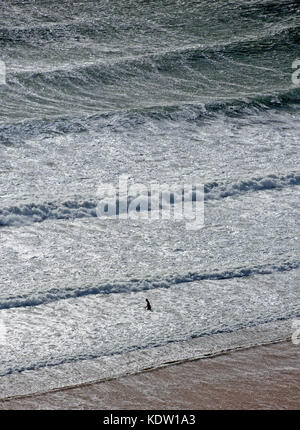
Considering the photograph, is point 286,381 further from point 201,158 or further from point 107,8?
point 107,8

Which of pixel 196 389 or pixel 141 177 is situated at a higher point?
pixel 141 177

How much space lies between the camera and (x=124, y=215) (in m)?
7.37

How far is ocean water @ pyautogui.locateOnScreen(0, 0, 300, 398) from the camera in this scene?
18.0 feet

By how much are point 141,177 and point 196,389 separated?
11.5 feet

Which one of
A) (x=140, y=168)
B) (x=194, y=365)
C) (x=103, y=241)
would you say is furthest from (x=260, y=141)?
(x=194, y=365)

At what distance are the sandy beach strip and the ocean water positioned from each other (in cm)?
Result: 13

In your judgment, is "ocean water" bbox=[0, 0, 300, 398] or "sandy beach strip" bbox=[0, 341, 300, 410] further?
"ocean water" bbox=[0, 0, 300, 398]

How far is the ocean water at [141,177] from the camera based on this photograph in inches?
216

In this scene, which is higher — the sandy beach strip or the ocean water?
the ocean water

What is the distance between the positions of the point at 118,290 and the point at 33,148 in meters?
3.10

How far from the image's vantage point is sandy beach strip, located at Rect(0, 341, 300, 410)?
15.5 feet

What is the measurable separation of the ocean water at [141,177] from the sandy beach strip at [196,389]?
0.13 metres

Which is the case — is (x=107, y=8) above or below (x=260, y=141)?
above

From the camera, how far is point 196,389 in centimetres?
488
